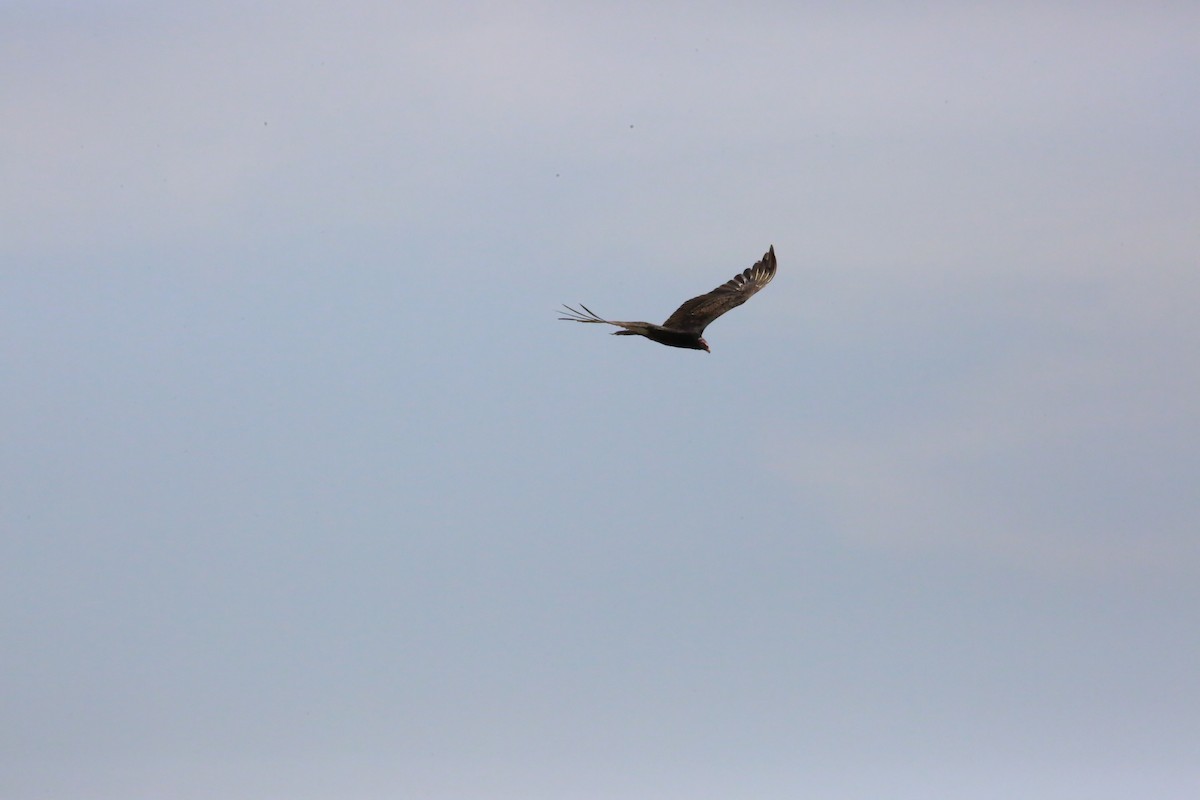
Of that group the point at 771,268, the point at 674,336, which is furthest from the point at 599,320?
the point at 771,268

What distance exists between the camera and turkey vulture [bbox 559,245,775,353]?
52.3 m

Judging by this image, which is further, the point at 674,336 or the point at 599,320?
the point at 674,336

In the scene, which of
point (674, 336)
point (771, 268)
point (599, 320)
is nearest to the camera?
point (599, 320)

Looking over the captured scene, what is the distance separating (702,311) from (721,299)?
3.98 ft

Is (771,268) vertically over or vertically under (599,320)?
over

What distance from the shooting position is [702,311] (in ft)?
180

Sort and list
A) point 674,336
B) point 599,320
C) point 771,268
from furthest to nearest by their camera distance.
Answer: point 771,268 < point 674,336 < point 599,320

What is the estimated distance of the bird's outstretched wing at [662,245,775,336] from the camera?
178 feet

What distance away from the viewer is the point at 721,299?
55750mm

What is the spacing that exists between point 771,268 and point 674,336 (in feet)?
21.0

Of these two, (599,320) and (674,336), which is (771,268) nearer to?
(674,336)

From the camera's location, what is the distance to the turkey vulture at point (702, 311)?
52312 millimetres

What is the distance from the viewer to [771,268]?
Result: 191ft

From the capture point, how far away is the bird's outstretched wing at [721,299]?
2135 inches
